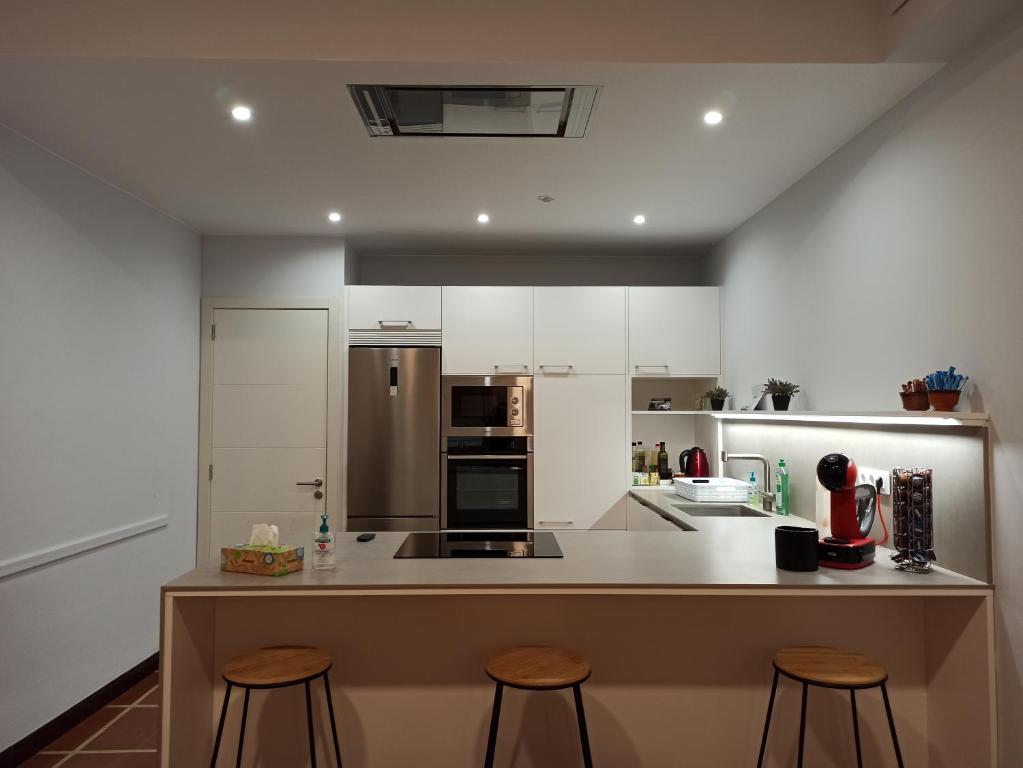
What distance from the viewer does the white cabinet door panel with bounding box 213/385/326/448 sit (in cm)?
427

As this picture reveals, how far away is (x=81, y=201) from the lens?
10.4 feet

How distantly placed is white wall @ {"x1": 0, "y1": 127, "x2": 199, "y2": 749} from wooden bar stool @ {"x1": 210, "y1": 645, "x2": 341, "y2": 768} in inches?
54.7

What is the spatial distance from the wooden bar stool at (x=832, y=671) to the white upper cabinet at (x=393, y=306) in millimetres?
2901

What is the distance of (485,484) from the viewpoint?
4.25m

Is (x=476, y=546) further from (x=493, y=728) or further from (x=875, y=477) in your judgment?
(x=875, y=477)

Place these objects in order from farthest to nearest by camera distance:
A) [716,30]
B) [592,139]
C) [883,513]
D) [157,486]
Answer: [157,486]
[592,139]
[883,513]
[716,30]

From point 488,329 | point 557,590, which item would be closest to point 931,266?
point 557,590

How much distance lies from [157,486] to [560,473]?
2385 mm

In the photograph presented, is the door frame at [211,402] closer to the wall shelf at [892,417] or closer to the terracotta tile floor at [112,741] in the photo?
the terracotta tile floor at [112,741]

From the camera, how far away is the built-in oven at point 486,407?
428 centimetres

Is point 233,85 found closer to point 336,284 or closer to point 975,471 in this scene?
point 336,284

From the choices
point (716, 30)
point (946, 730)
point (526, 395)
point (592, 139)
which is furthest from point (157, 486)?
point (946, 730)

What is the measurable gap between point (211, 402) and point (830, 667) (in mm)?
3744

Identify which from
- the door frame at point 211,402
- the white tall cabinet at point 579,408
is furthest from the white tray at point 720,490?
the door frame at point 211,402
